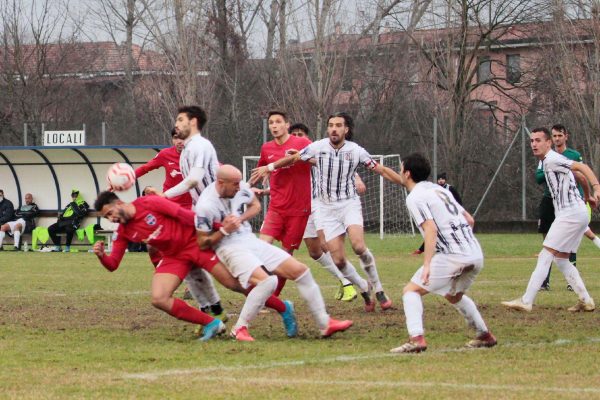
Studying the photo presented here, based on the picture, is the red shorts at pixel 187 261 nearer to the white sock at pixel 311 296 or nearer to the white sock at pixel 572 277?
the white sock at pixel 311 296

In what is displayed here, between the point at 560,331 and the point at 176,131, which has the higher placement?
the point at 176,131

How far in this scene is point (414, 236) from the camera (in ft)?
108

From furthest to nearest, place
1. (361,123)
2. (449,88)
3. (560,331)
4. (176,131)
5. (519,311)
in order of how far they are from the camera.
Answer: (361,123) < (449,88) < (519,311) < (176,131) < (560,331)

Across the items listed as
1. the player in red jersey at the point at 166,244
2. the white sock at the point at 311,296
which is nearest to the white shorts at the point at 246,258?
the player in red jersey at the point at 166,244

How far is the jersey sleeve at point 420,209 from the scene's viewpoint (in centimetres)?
885

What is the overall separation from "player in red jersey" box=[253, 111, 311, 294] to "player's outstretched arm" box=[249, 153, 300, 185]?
20.5 inches

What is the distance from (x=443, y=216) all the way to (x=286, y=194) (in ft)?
12.3

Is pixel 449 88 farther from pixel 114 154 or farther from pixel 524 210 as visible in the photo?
pixel 114 154

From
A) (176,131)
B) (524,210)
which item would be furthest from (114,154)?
(176,131)

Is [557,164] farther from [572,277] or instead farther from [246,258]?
[246,258]

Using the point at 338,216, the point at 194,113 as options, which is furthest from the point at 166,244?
the point at 338,216

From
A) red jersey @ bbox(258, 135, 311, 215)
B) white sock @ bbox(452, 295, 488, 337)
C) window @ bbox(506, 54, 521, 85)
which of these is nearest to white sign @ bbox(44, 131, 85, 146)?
red jersey @ bbox(258, 135, 311, 215)

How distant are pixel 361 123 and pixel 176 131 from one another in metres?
31.9

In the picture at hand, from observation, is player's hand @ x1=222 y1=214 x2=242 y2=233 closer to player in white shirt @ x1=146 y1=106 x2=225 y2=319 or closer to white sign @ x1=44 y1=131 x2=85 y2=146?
player in white shirt @ x1=146 y1=106 x2=225 y2=319
